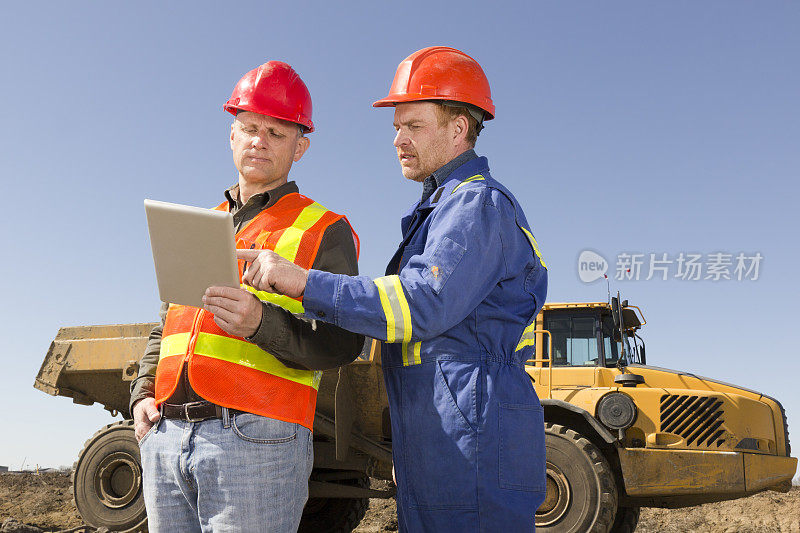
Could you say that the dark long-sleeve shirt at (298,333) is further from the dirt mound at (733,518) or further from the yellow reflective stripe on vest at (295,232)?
the dirt mound at (733,518)

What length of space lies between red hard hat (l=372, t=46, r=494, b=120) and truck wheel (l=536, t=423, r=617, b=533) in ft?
15.9

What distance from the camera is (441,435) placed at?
6.52 feet

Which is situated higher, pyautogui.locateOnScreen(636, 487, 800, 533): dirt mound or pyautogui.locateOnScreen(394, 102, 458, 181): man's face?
pyautogui.locateOnScreen(394, 102, 458, 181): man's face

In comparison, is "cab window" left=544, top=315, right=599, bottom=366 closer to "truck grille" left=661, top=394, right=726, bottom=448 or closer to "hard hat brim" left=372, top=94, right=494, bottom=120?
"truck grille" left=661, top=394, right=726, bottom=448

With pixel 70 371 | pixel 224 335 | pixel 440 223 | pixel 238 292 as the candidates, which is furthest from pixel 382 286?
pixel 70 371

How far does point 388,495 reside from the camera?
6371 mm

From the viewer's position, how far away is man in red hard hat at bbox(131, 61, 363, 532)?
6.91 feet

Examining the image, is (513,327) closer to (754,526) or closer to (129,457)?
(129,457)

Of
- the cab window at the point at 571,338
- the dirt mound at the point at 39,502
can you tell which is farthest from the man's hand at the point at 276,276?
the dirt mound at the point at 39,502

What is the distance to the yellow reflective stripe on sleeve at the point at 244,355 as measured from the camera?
2.27 m

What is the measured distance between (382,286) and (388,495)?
4.94 meters

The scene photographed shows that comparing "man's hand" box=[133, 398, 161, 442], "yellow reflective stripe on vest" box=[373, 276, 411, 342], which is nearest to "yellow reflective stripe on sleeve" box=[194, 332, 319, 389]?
"man's hand" box=[133, 398, 161, 442]

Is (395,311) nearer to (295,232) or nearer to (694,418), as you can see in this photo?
(295,232)

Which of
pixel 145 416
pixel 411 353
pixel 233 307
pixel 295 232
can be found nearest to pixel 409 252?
pixel 411 353
